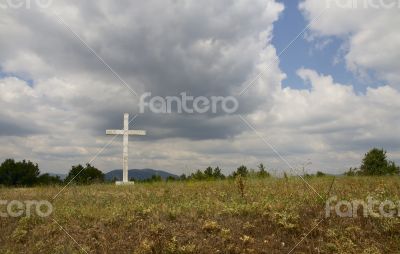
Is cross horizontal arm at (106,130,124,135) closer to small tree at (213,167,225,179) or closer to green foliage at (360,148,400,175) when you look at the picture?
small tree at (213,167,225,179)

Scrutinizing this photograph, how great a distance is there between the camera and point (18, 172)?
38.3 meters

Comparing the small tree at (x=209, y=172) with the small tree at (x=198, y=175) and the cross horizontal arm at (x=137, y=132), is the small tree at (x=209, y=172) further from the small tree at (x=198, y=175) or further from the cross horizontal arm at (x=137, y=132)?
the cross horizontal arm at (x=137, y=132)

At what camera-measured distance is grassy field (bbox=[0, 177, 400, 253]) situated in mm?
9805

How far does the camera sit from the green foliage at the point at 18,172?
37.8m

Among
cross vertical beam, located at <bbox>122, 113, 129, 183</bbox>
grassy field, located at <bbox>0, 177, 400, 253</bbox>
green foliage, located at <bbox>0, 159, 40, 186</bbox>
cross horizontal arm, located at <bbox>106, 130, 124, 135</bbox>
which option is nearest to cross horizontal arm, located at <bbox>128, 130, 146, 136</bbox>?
cross vertical beam, located at <bbox>122, 113, 129, 183</bbox>

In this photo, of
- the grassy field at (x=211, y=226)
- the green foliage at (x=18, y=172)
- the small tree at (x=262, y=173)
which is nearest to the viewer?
the grassy field at (x=211, y=226)

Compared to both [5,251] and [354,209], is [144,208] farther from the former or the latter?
[354,209]

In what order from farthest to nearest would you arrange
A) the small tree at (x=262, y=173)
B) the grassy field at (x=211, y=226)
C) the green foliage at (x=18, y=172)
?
1. the green foliage at (x=18, y=172)
2. the small tree at (x=262, y=173)
3. the grassy field at (x=211, y=226)

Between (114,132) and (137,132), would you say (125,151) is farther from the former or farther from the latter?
(137,132)

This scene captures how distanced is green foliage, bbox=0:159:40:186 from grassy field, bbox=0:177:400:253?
25.8 m

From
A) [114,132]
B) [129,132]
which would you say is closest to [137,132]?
[129,132]

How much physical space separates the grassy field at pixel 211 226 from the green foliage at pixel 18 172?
1016 inches

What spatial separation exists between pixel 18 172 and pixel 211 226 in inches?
1251

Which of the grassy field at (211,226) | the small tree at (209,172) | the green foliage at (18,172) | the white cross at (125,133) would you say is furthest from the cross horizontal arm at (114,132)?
the green foliage at (18,172)
